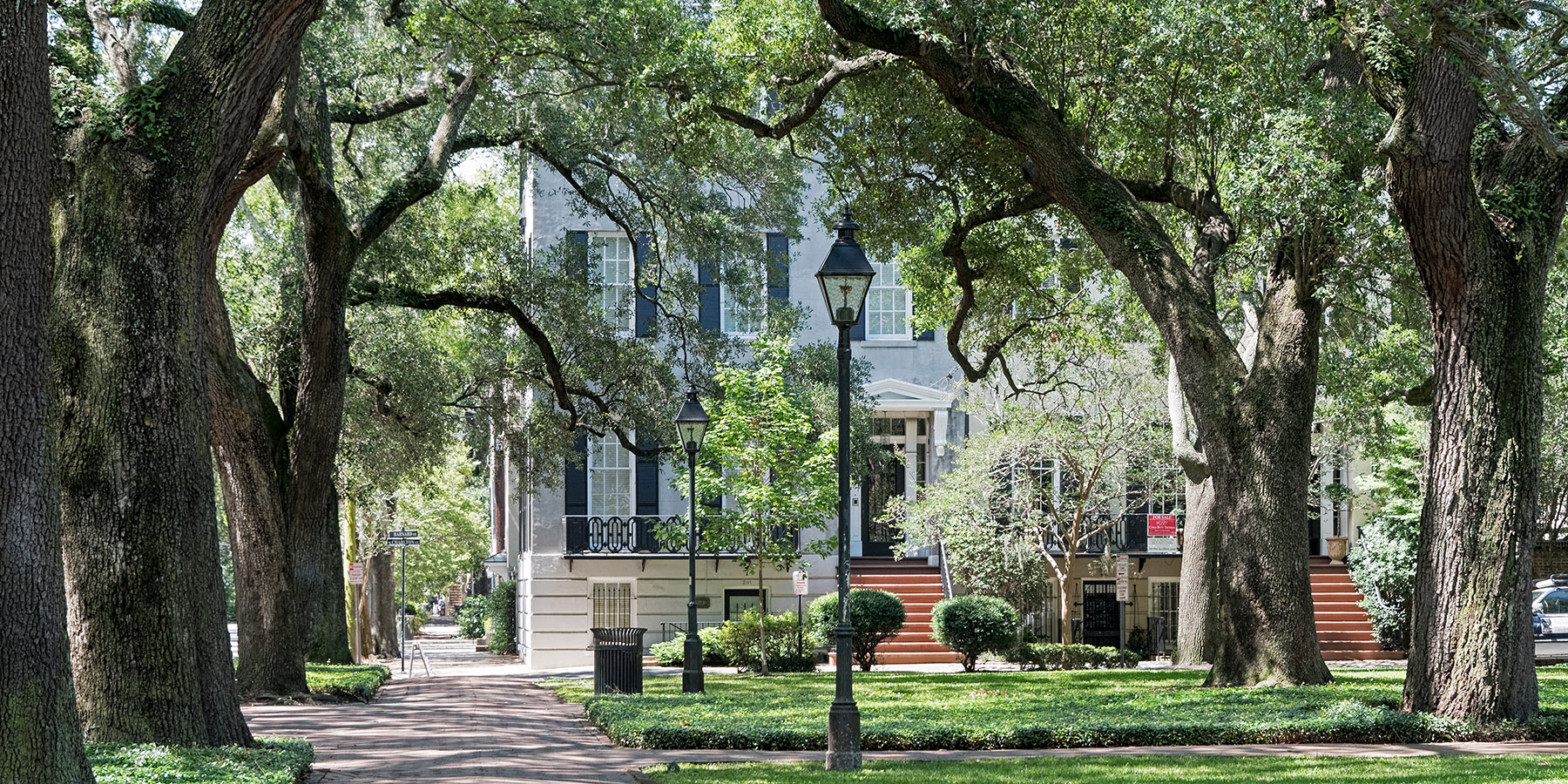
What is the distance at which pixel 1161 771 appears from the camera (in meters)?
9.77

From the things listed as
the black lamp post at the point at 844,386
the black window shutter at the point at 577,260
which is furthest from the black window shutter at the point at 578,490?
the black lamp post at the point at 844,386

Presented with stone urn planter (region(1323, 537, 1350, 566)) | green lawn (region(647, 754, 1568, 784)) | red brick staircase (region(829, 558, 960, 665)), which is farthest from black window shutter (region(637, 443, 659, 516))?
green lawn (region(647, 754, 1568, 784))

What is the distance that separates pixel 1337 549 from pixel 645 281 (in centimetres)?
1758

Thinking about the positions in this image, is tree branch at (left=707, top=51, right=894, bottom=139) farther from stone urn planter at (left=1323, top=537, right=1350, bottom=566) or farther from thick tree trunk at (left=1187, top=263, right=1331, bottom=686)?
stone urn planter at (left=1323, top=537, right=1350, bottom=566)

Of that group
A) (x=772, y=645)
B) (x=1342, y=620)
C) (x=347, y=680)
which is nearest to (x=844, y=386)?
(x=347, y=680)

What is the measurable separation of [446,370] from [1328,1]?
1683cm

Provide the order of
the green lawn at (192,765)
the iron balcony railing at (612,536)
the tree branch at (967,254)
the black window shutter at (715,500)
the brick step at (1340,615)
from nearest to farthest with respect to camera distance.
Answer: the green lawn at (192,765) < the tree branch at (967,254) < the black window shutter at (715,500) < the brick step at (1340,615) < the iron balcony railing at (612,536)

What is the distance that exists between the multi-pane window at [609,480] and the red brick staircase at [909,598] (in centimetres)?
503

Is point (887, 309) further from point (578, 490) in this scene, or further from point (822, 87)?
point (822, 87)

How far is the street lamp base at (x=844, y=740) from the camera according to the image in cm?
1030

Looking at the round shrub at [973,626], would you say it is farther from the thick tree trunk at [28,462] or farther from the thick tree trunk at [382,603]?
the thick tree trunk at [382,603]

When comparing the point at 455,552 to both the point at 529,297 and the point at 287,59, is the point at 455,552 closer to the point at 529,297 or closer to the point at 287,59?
the point at 529,297

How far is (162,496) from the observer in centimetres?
934

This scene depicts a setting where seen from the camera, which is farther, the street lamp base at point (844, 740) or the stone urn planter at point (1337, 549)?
the stone urn planter at point (1337, 549)
